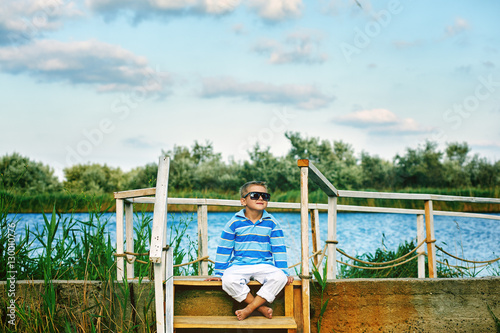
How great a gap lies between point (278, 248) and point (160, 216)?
115 centimetres

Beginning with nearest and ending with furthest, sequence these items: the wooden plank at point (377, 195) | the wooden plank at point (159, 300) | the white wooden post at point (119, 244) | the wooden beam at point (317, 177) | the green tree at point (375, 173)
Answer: the wooden plank at point (159, 300)
the wooden beam at point (317, 177)
the white wooden post at point (119, 244)
the wooden plank at point (377, 195)
the green tree at point (375, 173)

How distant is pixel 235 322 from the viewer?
3469 mm

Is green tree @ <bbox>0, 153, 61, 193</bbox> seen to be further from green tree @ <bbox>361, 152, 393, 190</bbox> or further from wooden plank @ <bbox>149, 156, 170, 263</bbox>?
wooden plank @ <bbox>149, 156, 170, 263</bbox>

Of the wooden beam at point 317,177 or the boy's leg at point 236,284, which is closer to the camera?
the boy's leg at point 236,284

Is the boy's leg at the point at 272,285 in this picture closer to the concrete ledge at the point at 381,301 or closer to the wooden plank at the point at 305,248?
the wooden plank at the point at 305,248

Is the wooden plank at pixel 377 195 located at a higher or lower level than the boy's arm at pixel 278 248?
higher

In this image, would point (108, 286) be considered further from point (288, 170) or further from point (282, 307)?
point (288, 170)

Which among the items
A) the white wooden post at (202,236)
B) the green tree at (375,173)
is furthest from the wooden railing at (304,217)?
the green tree at (375,173)

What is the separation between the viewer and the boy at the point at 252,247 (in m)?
3.65

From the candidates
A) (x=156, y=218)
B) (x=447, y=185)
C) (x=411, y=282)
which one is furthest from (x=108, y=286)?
(x=447, y=185)

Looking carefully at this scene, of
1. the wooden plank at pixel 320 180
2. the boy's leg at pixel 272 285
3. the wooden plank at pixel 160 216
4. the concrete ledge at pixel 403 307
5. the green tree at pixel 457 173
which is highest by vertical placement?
the green tree at pixel 457 173

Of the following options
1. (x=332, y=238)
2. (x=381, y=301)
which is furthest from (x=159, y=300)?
(x=381, y=301)

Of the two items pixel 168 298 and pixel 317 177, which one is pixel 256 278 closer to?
pixel 168 298

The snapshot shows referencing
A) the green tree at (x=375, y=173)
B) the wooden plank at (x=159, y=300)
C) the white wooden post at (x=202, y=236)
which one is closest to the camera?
the wooden plank at (x=159, y=300)
